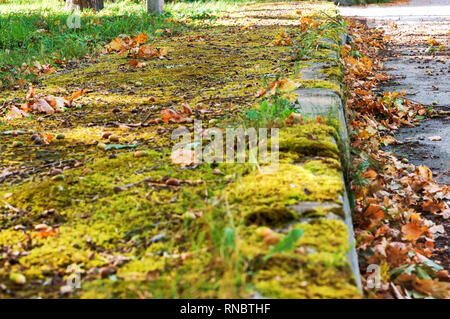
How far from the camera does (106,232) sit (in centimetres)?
158

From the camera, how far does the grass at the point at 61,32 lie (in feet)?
16.5

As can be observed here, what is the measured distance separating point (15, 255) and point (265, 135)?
116cm

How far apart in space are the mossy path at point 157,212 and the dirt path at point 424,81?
89cm

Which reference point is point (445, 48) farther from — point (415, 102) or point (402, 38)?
point (415, 102)

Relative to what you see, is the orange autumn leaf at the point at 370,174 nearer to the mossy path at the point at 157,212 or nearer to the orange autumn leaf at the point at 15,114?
the mossy path at the point at 157,212

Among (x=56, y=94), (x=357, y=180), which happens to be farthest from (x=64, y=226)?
(x=56, y=94)

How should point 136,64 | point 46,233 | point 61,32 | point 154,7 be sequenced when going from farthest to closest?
point 154,7 < point 61,32 < point 136,64 < point 46,233

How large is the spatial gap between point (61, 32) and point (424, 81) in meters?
5.15

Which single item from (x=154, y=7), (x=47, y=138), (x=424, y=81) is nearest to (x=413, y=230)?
(x=47, y=138)

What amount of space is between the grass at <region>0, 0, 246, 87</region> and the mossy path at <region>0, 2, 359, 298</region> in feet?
6.45

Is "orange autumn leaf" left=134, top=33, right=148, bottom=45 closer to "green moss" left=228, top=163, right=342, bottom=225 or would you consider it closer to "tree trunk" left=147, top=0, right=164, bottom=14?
"tree trunk" left=147, top=0, right=164, bottom=14

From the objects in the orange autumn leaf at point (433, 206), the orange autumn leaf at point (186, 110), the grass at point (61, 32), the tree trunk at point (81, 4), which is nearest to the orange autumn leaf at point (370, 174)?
the orange autumn leaf at point (433, 206)

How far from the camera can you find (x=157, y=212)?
1.67 metres

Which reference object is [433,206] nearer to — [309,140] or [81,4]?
[309,140]
